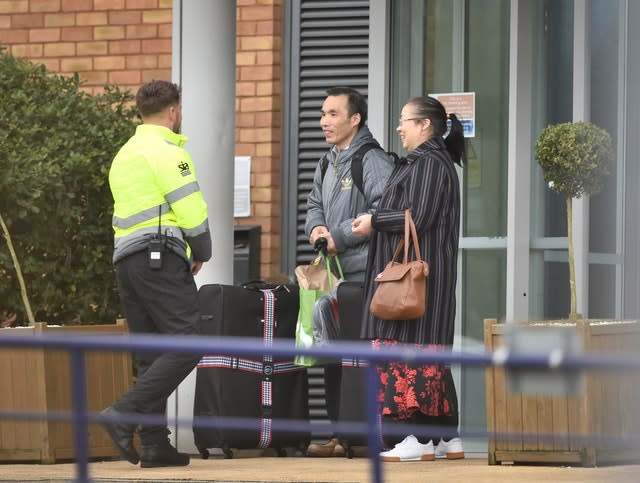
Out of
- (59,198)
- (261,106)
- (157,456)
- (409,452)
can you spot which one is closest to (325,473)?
(409,452)

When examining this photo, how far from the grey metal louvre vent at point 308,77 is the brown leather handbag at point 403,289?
9.80 ft

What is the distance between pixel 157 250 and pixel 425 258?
1122 millimetres

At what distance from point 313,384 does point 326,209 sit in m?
2.20

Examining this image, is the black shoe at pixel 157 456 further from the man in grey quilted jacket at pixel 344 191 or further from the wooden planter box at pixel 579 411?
the wooden planter box at pixel 579 411

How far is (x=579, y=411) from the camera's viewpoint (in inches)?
234

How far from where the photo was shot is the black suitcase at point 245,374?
6918 millimetres

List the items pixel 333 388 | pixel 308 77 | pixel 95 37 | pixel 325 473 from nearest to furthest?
pixel 325 473, pixel 333 388, pixel 308 77, pixel 95 37

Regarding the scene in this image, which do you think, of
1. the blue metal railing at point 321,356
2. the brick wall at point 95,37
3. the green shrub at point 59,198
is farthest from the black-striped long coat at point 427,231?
the brick wall at point 95,37

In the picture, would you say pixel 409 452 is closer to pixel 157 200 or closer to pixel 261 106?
pixel 157 200

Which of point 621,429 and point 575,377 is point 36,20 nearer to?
point 621,429

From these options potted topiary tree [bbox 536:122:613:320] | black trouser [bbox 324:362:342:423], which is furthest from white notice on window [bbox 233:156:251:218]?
potted topiary tree [bbox 536:122:613:320]

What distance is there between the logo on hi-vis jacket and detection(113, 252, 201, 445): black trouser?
328mm

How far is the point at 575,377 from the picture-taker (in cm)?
240

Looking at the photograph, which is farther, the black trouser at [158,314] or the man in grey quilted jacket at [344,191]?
the man in grey quilted jacket at [344,191]
